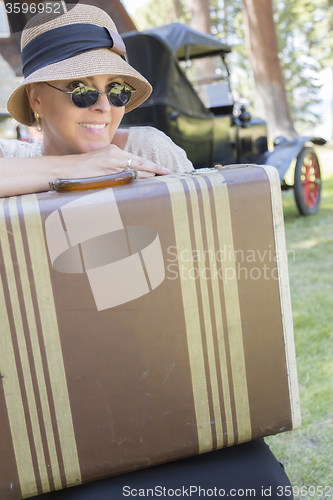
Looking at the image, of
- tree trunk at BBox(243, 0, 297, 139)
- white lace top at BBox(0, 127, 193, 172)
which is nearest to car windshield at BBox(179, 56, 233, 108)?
white lace top at BBox(0, 127, 193, 172)

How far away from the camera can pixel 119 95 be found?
3.75 feet

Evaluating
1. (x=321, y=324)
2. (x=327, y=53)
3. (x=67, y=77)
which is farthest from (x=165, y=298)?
(x=327, y=53)

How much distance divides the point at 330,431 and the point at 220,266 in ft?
3.79

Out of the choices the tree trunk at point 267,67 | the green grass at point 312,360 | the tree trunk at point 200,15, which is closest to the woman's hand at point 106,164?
the green grass at point 312,360

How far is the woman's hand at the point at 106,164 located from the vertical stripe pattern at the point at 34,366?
0.70 feet

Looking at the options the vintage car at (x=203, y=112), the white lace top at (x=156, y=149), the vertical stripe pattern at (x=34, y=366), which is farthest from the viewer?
the vintage car at (x=203, y=112)

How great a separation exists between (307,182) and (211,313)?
176 inches

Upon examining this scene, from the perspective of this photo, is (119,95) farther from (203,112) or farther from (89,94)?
(203,112)

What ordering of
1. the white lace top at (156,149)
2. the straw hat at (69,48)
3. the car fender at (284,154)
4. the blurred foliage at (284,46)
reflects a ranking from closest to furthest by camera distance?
the straw hat at (69,48) < the white lace top at (156,149) < the car fender at (284,154) < the blurred foliage at (284,46)

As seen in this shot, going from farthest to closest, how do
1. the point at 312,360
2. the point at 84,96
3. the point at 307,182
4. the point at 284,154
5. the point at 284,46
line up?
1. the point at 284,46
2. the point at 307,182
3. the point at 284,154
4. the point at 312,360
5. the point at 84,96

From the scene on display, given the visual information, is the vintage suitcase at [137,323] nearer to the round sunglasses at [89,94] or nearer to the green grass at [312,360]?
the round sunglasses at [89,94]

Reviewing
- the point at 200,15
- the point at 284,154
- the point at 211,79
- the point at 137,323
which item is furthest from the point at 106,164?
the point at 200,15

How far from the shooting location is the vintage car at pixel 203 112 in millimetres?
3742

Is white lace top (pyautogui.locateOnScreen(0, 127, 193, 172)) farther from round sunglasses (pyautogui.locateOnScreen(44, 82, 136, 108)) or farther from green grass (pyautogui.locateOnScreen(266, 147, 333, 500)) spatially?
green grass (pyautogui.locateOnScreen(266, 147, 333, 500))
